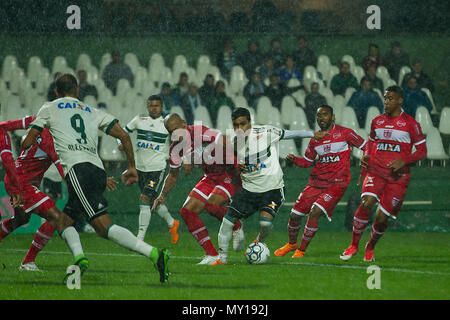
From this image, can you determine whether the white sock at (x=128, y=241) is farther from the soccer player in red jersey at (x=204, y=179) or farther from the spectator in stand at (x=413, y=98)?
the spectator in stand at (x=413, y=98)

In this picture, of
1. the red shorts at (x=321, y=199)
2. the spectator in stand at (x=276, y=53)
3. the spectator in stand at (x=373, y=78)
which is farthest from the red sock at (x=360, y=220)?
the spectator in stand at (x=276, y=53)

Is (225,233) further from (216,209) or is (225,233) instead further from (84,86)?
(84,86)

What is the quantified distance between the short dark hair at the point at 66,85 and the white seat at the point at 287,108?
830cm

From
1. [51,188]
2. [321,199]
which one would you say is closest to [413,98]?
[321,199]

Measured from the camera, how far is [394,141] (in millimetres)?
9016

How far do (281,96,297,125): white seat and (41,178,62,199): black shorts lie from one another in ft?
14.9

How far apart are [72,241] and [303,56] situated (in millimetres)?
10499

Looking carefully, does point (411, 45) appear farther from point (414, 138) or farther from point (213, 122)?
point (414, 138)

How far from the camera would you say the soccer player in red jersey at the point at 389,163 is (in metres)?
8.95

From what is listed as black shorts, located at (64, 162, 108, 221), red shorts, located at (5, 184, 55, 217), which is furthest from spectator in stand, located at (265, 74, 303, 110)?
black shorts, located at (64, 162, 108, 221)

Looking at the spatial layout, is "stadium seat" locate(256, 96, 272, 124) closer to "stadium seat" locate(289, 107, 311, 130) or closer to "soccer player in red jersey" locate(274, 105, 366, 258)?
"stadium seat" locate(289, 107, 311, 130)

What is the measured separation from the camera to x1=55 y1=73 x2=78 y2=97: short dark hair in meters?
7.01

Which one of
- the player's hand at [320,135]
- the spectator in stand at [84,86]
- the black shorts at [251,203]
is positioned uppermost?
the spectator in stand at [84,86]

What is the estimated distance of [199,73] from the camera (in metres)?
17.0
